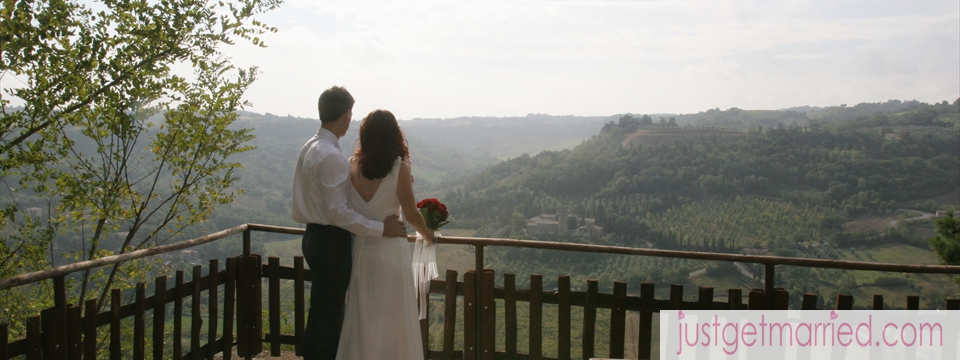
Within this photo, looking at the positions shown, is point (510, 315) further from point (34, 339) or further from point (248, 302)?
point (34, 339)

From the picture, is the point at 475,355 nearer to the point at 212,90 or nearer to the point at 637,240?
the point at 212,90

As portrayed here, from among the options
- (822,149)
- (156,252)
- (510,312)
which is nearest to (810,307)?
(510,312)

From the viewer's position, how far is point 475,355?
3.78m

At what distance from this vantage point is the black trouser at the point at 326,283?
2.80 m

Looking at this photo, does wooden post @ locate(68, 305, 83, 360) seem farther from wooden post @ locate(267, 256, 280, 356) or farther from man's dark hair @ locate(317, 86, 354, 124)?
man's dark hair @ locate(317, 86, 354, 124)

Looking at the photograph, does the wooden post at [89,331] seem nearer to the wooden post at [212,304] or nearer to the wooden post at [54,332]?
the wooden post at [54,332]

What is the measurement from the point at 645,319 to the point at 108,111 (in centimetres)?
390

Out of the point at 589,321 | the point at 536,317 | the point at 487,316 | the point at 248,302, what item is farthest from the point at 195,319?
the point at 589,321

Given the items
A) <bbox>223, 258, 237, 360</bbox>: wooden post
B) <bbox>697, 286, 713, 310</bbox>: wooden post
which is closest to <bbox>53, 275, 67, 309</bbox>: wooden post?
<bbox>223, 258, 237, 360</bbox>: wooden post

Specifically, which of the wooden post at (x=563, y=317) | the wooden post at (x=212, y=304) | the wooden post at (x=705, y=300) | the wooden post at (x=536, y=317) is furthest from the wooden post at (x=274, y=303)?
the wooden post at (x=705, y=300)

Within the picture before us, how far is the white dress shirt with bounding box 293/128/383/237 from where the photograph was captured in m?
2.65

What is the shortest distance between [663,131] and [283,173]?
4032 cm

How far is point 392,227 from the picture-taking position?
2.84 m

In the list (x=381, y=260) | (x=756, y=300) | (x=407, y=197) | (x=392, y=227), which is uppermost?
(x=407, y=197)
